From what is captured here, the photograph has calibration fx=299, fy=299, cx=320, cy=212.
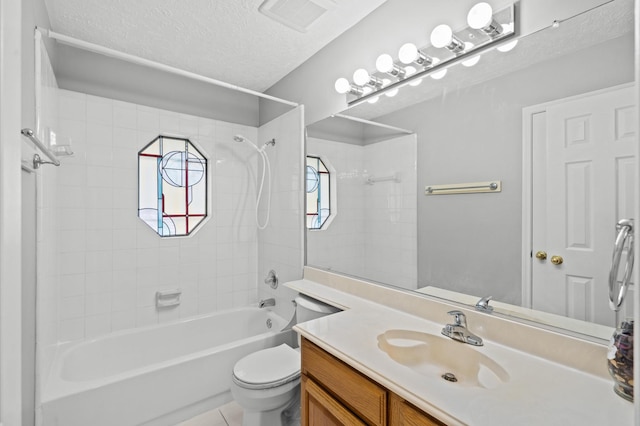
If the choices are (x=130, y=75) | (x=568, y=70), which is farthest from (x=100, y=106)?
(x=568, y=70)

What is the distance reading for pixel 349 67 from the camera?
1976 mm

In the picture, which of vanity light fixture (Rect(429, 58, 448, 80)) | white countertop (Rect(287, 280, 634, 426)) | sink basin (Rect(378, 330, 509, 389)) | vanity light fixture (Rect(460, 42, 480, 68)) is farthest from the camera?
vanity light fixture (Rect(429, 58, 448, 80))

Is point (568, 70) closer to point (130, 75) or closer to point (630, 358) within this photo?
point (630, 358)

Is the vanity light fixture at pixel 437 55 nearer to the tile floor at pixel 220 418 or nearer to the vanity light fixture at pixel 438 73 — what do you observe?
the vanity light fixture at pixel 438 73

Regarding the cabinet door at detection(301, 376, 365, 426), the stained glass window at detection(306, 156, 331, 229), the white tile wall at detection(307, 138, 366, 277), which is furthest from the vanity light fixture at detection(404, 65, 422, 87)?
the cabinet door at detection(301, 376, 365, 426)

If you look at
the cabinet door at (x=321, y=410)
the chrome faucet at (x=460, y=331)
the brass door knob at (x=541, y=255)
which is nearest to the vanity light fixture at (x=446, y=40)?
the brass door knob at (x=541, y=255)

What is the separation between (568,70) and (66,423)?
2678mm

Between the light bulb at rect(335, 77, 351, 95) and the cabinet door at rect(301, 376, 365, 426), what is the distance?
5.32 ft

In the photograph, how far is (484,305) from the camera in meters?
1.22

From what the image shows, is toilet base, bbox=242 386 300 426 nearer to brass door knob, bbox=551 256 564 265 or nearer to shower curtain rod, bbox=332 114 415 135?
brass door knob, bbox=551 256 564 265

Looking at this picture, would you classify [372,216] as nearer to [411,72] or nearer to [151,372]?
[411,72]

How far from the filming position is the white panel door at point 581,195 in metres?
0.93

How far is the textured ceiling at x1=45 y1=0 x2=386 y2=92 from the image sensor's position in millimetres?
1731

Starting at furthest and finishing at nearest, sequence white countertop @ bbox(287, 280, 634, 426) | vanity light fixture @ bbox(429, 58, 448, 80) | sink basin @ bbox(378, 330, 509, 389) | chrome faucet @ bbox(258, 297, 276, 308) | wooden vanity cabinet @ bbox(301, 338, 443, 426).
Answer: chrome faucet @ bbox(258, 297, 276, 308) < vanity light fixture @ bbox(429, 58, 448, 80) < sink basin @ bbox(378, 330, 509, 389) < wooden vanity cabinet @ bbox(301, 338, 443, 426) < white countertop @ bbox(287, 280, 634, 426)
